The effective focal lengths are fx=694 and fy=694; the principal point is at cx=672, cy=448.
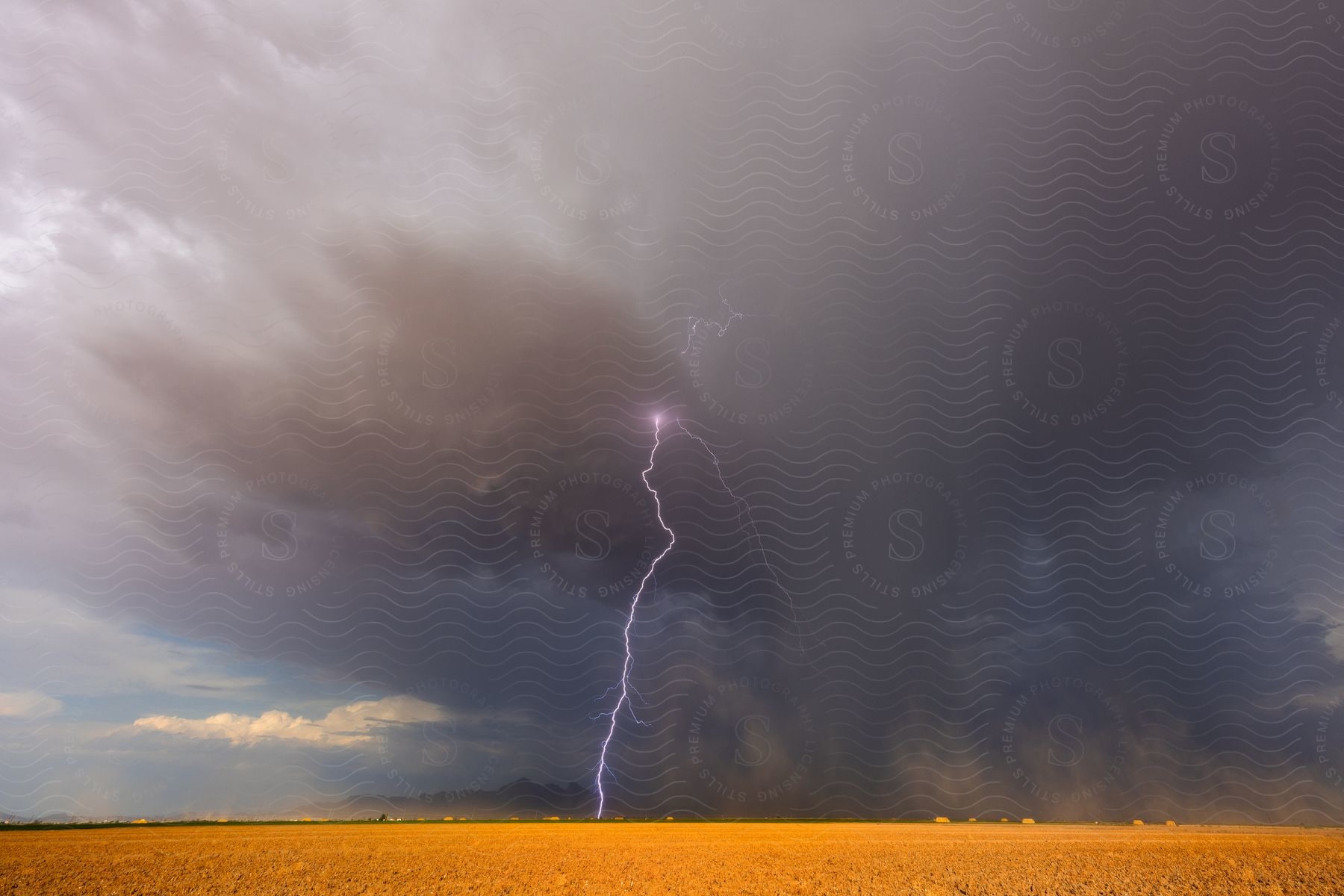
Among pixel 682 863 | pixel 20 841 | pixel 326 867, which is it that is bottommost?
pixel 682 863

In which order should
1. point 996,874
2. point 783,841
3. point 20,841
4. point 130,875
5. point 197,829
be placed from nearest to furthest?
point 130,875
point 996,874
point 20,841
point 783,841
point 197,829

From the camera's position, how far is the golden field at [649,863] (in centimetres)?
1537

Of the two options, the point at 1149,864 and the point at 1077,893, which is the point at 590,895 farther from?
the point at 1149,864

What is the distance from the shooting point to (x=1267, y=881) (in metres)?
16.7

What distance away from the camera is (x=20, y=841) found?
21969 millimetres

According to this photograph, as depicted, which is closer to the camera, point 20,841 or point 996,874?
point 996,874

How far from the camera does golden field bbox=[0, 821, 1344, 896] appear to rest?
605 inches

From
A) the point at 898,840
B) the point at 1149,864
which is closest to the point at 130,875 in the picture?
the point at 898,840

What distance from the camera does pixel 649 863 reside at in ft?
62.6

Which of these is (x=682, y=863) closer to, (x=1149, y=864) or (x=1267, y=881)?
(x=1149, y=864)

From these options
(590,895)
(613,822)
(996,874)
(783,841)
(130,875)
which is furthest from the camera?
(613,822)

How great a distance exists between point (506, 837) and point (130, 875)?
13556 millimetres

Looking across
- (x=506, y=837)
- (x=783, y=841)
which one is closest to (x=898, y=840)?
(x=783, y=841)

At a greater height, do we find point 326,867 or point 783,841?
point 326,867
